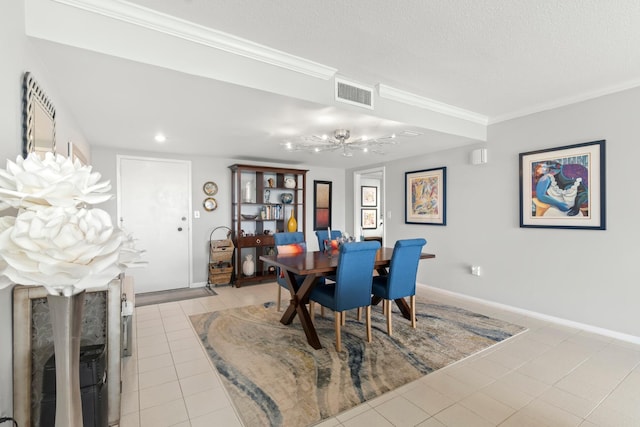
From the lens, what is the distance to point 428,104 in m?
3.32

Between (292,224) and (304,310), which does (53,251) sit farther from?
(292,224)

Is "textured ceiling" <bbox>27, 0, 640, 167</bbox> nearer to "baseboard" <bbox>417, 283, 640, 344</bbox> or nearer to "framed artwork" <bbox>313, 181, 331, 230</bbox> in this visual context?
"baseboard" <bbox>417, 283, 640, 344</bbox>

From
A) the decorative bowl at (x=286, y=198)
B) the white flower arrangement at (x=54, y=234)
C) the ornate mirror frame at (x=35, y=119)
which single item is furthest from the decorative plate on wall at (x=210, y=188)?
the white flower arrangement at (x=54, y=234)

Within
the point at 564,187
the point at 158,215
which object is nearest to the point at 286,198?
the point at 158,215

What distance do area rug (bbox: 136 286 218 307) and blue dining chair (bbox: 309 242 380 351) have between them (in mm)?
2409

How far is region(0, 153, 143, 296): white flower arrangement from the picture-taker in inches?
29.9

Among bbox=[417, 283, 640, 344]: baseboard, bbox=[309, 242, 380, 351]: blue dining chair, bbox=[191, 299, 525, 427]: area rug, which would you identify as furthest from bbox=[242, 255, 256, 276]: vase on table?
bbox=[417, 283, 640, 344]: baseboard

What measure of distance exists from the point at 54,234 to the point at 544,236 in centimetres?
414

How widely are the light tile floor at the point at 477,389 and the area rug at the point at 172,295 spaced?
1.18 metres

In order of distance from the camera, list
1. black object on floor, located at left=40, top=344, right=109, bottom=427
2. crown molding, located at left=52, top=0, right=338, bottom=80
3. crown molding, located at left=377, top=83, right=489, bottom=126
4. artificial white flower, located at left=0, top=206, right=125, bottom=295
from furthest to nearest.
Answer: crown molding, located at left=377, top=83, right=489, bottom=126 < crown molding, located at left=52, top=0, right=338, bottom=80 < black object on floor, located at left=40, top=344, right=109, bottom=427 < artificial white flower, located at left=0, top=206, right=125, bottom=295

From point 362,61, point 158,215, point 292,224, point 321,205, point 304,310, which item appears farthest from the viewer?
point 321,205

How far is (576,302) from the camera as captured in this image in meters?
3.24

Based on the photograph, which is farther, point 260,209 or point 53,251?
point 260,209

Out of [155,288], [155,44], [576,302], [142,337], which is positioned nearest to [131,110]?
[155,44]
